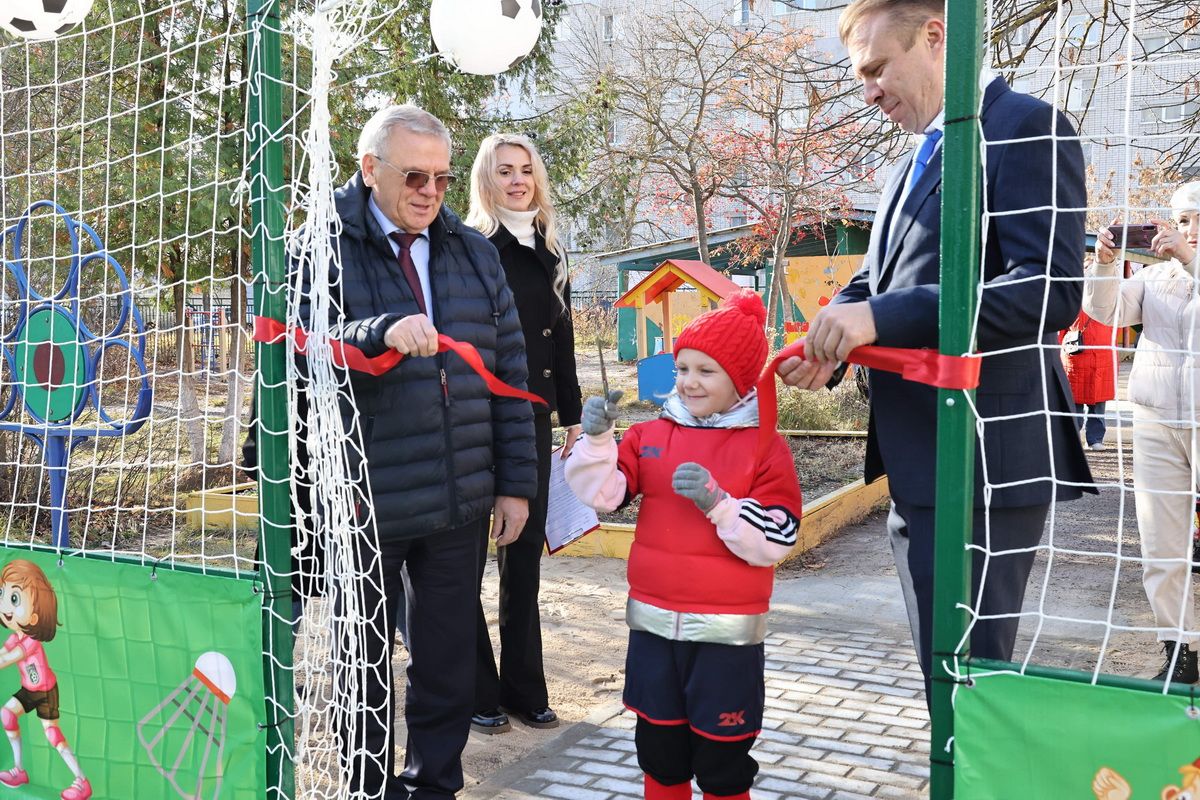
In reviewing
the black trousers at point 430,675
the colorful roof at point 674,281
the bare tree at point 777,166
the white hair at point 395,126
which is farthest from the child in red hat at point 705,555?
the bare tree at point 777,166

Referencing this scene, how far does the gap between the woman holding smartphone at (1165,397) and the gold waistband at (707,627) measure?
230 centimetres

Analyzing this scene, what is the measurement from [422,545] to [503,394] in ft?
1.62

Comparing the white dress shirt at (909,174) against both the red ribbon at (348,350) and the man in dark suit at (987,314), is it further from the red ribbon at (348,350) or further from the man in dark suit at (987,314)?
the red ribbon at (348,350)

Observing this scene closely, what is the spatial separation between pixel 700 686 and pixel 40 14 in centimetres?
277

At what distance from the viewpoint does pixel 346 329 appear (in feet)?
9.17

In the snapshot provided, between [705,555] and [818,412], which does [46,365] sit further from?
[818,412]

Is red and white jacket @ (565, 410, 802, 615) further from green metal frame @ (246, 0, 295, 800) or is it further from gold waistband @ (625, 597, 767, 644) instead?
green metal frame @ (246, 0, 295, 800)

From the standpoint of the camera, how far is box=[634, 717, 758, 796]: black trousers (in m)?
2.73

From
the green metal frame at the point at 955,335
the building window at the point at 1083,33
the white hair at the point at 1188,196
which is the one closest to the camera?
the green metal frame at the point at 955,335

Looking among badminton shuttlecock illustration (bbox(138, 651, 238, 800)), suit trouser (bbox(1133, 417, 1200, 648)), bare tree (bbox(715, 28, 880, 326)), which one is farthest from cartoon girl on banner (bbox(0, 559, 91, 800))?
bare tree (bbox(715, 28, 880, 326))

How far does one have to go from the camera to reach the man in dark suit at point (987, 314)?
6.87 feet

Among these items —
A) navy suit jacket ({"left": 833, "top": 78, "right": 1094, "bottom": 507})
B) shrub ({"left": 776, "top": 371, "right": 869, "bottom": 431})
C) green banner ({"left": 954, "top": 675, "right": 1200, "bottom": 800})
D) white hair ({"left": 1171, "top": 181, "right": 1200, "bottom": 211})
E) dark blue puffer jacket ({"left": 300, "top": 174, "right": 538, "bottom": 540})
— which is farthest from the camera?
shrub ({"left": 776, "top": 371, "right": 869, "bottom": 431})

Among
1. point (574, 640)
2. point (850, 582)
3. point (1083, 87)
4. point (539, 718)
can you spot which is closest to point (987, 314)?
point (539, 718)

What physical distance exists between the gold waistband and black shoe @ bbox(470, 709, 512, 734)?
151 centimetres
